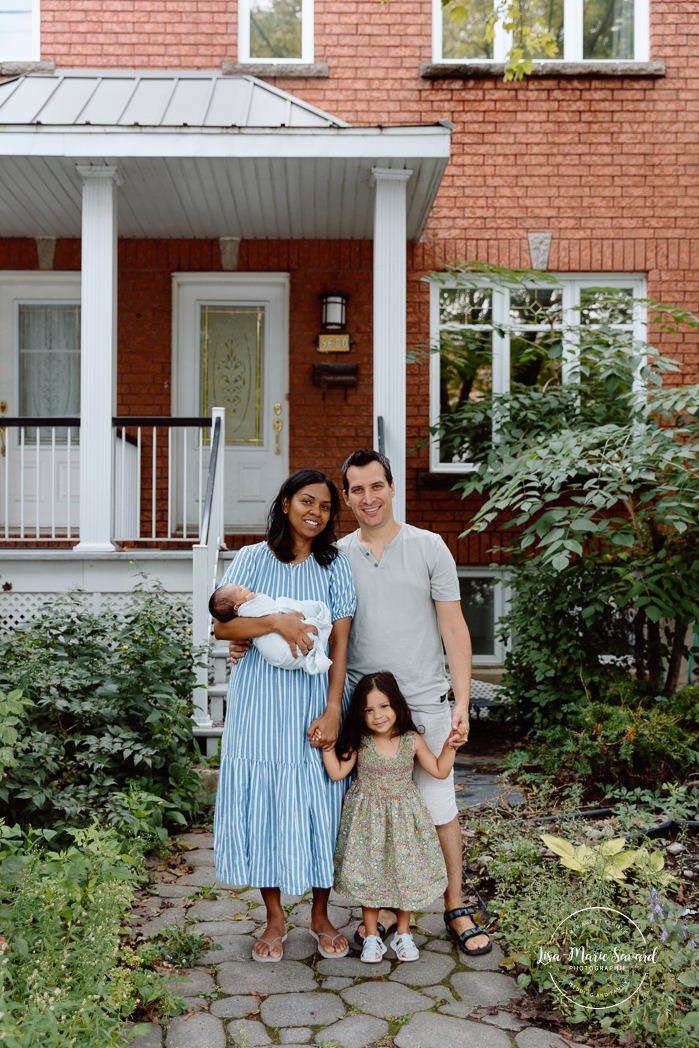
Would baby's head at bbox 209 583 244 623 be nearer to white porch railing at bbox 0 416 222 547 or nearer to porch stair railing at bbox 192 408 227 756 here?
porch stair railing at bbox 192 408 227 756

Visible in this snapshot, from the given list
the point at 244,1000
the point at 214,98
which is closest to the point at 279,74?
the point at 214,98

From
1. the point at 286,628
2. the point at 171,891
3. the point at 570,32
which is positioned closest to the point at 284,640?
the point at 286,628

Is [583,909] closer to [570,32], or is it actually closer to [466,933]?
[466,933]

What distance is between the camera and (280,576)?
3.21m

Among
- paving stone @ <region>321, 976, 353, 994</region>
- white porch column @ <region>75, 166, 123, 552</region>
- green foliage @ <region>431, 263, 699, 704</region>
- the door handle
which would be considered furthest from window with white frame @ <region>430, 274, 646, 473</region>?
paving stone @ <region>321, 976, 353, 994</region>

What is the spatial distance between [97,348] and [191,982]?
4537 mm

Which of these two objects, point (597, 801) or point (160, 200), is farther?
point (160, 200)

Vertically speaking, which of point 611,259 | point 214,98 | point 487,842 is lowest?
point 487,842

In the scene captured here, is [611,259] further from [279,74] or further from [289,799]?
[289,799]

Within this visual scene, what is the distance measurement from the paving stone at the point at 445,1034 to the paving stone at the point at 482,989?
0.26ft

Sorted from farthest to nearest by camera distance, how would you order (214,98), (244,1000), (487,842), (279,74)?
(279,74)
(214,98)
(487,842)
(244,1000)

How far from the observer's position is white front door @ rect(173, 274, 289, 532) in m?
8.24

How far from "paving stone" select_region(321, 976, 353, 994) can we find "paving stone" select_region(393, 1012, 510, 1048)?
11.1 inches

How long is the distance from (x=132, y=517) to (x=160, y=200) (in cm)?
242
